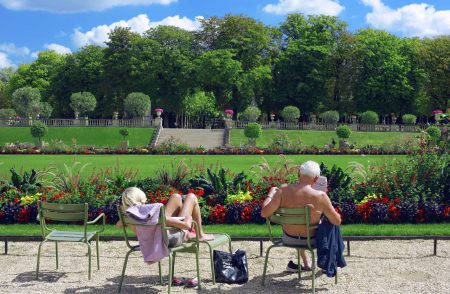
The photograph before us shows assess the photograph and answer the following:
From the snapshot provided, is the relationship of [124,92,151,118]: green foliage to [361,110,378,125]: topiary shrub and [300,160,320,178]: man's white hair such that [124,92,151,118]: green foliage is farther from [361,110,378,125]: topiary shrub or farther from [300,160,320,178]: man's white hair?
[300,160,320,178]: man's white hair

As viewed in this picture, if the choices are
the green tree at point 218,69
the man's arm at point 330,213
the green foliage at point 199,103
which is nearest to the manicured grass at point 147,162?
the man's arm at point 330,213

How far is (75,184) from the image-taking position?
10.8 metres

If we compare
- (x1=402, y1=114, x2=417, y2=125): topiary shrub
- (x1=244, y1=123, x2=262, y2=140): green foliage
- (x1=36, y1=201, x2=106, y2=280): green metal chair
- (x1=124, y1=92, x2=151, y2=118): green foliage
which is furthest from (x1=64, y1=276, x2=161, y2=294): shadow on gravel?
(x1=402, y1=114, x2=417, y2=125): topiary shrub

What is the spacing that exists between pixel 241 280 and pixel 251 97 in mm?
53781

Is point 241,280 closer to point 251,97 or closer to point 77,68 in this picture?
point 251,97

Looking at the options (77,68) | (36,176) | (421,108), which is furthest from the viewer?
(77,68)

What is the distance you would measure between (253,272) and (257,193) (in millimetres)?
3929

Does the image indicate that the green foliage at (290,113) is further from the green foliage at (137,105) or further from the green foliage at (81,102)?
the green foliage at (81,102)

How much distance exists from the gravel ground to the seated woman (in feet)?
1.99

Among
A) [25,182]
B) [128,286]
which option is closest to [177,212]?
[128,286]

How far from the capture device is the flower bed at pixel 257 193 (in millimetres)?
10242

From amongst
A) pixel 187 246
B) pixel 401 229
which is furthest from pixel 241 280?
pixel 401 229

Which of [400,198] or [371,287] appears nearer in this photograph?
[371,287]

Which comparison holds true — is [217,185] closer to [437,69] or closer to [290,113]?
[290,113]
